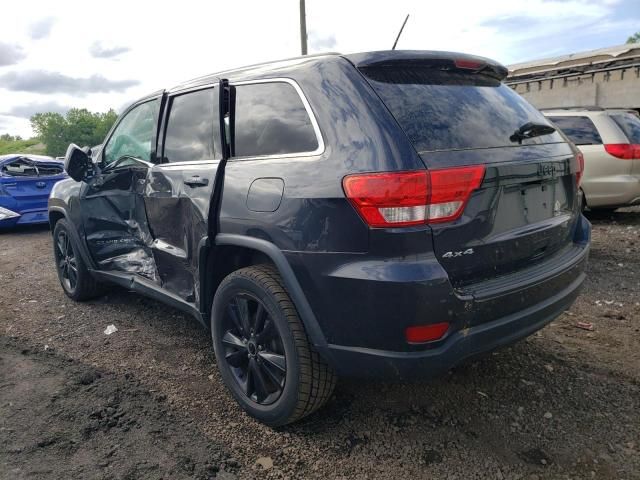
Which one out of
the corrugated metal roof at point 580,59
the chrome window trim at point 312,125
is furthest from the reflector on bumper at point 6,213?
the corrugated metal roof at point 580,59

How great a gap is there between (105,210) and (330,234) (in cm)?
264

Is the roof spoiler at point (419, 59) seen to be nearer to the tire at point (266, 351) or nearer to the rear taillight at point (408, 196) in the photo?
the rear taillight at point (408, 196)

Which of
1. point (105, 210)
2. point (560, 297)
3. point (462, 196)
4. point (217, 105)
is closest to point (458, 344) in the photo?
point (462, 196)

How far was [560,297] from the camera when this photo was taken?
8.32 ft

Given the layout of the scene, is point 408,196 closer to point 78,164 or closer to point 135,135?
point 135,135

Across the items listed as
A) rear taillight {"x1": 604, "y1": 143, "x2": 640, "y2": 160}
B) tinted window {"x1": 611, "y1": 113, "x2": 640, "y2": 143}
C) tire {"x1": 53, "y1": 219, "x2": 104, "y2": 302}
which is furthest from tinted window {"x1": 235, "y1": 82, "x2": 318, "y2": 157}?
tinted window {"x1": 611, "y1": 113, "x2": 640, "y2": 143}

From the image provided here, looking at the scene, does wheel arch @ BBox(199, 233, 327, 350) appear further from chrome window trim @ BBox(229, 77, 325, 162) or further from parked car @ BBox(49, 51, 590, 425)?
chrome window trim @ BBox(229, 77, 325, 162)

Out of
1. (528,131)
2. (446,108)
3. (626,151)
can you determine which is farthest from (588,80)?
(446,108)

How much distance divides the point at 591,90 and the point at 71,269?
15.2 meters

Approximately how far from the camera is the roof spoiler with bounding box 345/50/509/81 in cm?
234

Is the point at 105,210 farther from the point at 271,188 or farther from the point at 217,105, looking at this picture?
the point at 271,188

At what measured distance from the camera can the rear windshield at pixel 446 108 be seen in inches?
86.7

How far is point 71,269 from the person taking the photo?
484 centimetres

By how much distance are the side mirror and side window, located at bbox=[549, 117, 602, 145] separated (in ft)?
20.0
